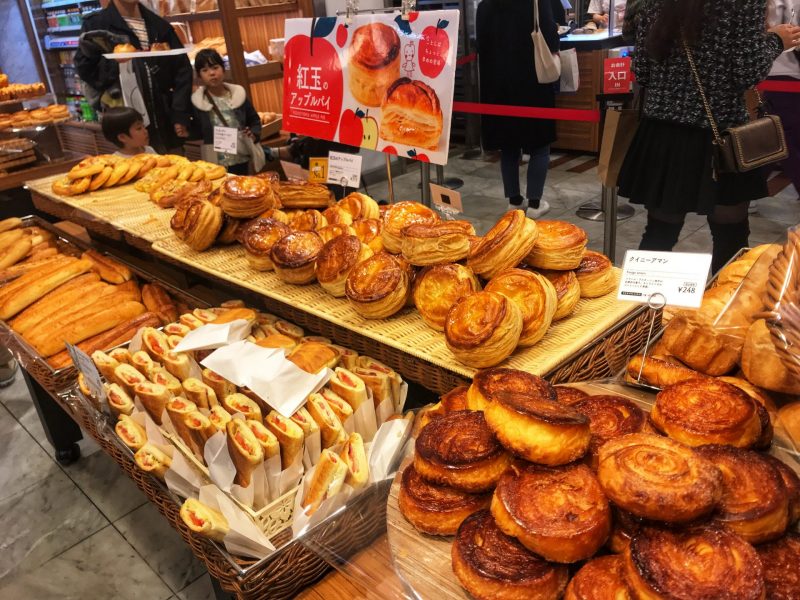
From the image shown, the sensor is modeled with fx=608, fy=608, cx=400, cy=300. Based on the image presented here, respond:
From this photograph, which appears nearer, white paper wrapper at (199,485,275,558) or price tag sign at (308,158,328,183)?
white paper wrapper at (199,485,275,558)

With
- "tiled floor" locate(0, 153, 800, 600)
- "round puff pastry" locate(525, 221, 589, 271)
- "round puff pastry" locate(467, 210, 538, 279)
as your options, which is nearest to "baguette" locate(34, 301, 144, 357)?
"tiled floor" locate(0, 153, 800, 600)

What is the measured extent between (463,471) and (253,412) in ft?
3.28

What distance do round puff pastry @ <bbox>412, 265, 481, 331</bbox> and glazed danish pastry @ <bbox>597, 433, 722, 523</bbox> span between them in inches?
33.1

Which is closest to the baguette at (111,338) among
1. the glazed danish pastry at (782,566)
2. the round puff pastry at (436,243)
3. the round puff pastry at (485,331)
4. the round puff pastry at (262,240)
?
the round puff pastry at (262,240)

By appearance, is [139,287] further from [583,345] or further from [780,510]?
[780,510]

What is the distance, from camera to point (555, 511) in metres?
0.99

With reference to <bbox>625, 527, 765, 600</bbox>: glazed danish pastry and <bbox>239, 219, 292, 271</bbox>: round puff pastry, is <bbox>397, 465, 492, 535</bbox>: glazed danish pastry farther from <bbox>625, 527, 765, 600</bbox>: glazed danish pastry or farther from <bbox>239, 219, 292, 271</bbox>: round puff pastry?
<bbox>239, 219, 292, 271</bbox>: round puff pastry

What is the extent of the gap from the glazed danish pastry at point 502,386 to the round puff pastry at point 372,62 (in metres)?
1.72

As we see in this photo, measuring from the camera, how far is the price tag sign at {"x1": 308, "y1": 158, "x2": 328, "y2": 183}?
3.02 meters

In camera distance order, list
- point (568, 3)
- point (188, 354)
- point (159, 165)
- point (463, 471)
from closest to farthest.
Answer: point (463, 471) → point (188, 354) → point (159, 165) → point (568, 3)

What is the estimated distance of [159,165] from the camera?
3.92m

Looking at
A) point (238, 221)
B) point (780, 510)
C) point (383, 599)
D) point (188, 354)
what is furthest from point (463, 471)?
point (238, 221)

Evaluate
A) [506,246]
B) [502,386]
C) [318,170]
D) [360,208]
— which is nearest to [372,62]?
[318,170]

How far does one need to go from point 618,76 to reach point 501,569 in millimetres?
4086
